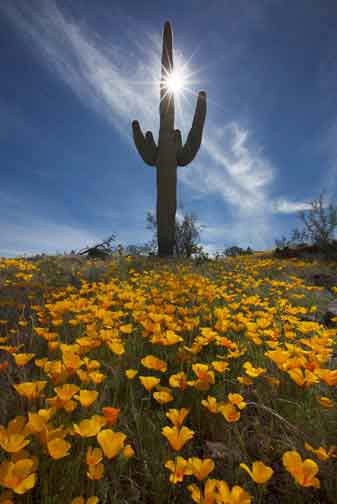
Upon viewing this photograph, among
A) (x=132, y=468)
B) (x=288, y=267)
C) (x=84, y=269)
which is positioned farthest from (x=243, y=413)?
(x=288, y=267)

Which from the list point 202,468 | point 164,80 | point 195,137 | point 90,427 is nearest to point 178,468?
point 202,468

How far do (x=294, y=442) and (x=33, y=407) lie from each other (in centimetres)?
119

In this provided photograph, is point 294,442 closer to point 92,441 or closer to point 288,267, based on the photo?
point 92,441

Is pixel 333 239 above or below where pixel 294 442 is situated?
above

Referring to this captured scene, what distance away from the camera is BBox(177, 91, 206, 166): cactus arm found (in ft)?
33.9

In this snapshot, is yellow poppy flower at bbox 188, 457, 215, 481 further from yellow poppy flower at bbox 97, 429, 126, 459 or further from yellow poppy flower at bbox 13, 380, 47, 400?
yellow poppy flower at bbox 13, 380, 47, 400

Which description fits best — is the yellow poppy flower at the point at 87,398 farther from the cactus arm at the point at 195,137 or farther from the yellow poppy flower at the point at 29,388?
the cactus arm at the point at 195,137

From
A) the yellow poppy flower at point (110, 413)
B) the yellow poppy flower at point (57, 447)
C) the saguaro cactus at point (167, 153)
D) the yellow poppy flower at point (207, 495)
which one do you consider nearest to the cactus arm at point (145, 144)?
the saguaro cactus at point (167, 153)

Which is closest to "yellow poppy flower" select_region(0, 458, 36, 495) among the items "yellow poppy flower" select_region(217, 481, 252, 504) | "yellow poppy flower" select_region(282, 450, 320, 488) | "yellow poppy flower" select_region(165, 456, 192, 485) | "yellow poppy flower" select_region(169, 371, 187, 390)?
"yellow poppy flower" select_region(165, 456, 192, 485)

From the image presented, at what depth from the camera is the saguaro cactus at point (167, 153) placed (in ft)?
34.4

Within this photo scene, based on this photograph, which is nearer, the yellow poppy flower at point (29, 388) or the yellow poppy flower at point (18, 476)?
the yellow poppy flower at point (18, 476)

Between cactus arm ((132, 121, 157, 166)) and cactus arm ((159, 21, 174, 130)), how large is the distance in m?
0.70

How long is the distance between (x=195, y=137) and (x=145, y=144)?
1877 millimetres

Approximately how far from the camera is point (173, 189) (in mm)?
10570
